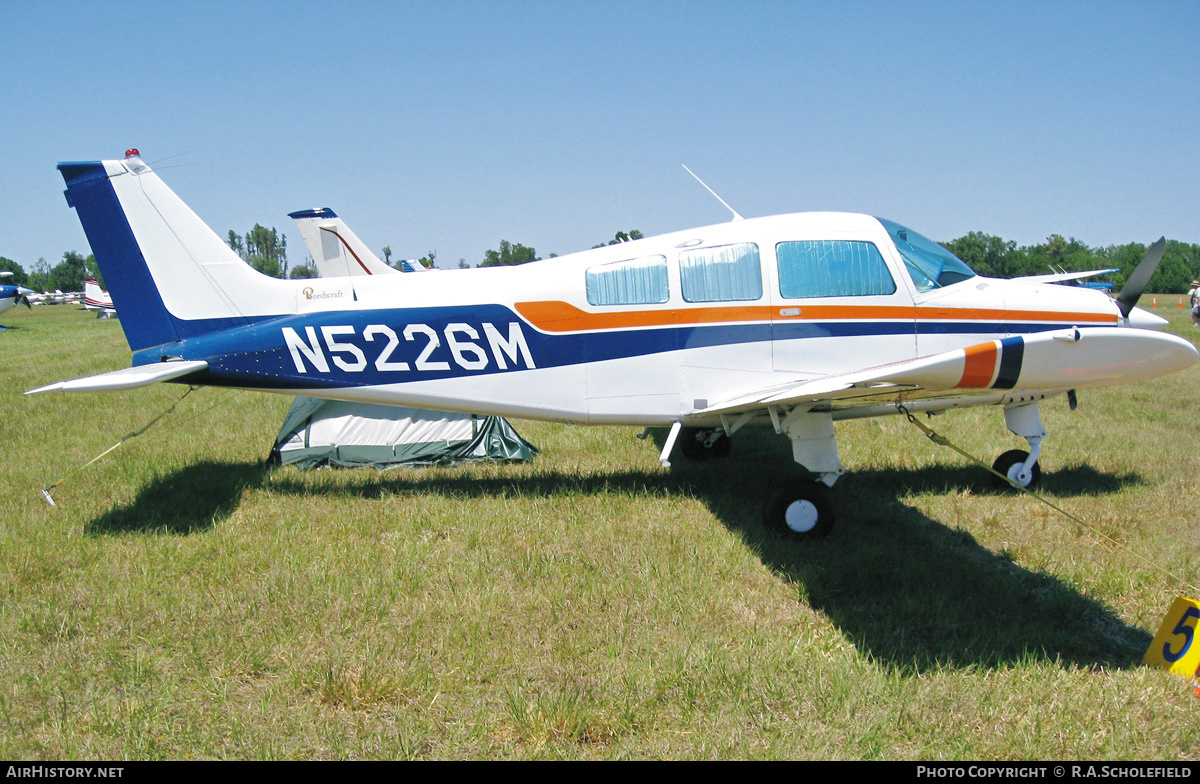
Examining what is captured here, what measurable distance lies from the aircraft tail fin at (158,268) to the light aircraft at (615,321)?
0.5 inches

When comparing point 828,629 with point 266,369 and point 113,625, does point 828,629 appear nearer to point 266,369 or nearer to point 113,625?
point 113,625

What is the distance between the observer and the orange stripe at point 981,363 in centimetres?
371

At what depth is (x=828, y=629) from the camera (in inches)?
175

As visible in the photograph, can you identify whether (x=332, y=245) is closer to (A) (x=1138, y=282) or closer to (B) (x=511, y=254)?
(A) (x=1138, y=282)

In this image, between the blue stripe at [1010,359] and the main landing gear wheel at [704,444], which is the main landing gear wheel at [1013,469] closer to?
the main landing gear wheel at [704,444]

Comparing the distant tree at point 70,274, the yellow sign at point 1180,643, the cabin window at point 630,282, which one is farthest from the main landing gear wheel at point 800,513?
the distant tree at point 70,274

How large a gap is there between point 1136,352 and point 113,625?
19.7 ft

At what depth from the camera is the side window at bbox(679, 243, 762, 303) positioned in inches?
237

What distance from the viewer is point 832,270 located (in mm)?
5965

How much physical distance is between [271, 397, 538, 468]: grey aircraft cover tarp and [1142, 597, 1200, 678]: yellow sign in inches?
231

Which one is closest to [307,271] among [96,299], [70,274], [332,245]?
[96,299]

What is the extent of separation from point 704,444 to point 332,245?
10209 mm

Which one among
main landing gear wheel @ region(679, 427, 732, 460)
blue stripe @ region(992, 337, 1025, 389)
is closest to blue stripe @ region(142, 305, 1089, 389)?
blue stripe @ region(992, 337, 1025, 389)

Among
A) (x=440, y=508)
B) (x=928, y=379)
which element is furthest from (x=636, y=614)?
(x=440, y=508)
